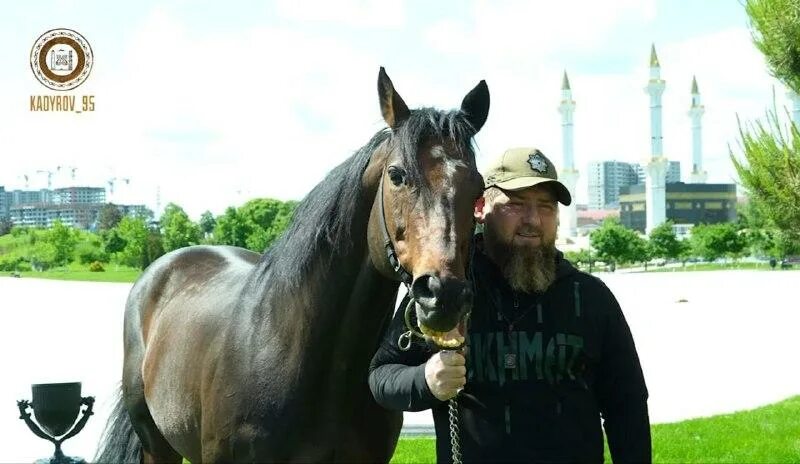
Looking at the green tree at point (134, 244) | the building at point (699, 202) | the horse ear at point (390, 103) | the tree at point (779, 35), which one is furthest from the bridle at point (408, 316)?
the building at point (699, 202)

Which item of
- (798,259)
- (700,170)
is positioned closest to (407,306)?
(798,259)

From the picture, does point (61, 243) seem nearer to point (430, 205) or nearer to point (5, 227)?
point (5, 227)

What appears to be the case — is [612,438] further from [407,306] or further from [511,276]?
[407,306]

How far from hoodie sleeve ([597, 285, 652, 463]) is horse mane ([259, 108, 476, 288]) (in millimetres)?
655

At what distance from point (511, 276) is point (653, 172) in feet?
296

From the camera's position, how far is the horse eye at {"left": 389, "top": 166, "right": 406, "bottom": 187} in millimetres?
2234

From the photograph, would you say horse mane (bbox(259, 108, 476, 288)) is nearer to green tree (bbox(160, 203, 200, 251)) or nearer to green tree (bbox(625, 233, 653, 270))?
green tree (bbox(160, 203, 200, 251))

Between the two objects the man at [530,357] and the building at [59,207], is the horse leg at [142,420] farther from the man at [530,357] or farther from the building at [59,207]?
the building at [59,207]

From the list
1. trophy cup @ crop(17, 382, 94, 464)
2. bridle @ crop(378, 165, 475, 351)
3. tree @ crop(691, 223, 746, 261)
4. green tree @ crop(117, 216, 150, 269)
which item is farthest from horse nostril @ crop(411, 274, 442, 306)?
tree @ crop(691, 223, 746, 261)

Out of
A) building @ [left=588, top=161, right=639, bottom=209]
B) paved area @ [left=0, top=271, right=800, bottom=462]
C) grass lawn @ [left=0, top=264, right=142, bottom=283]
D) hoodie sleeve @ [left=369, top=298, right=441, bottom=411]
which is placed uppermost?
building @ [left=588, top=161, right=639, bottom=209]

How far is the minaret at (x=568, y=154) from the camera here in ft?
301

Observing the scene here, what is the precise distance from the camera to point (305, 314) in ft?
8.92

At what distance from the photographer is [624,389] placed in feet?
7.70

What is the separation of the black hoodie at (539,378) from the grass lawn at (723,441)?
3.82 meters
